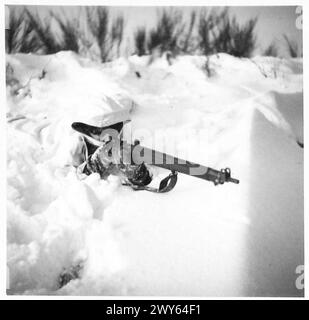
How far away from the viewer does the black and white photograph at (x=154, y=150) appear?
1126 mm

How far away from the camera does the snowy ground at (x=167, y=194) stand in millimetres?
1122

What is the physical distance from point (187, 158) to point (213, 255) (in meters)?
0.40

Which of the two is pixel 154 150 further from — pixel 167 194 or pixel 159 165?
pixel 167 194

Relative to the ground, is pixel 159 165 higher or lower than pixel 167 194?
higher

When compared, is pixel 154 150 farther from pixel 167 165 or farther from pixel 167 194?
pixel 167 194

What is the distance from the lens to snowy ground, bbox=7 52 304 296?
1122mm

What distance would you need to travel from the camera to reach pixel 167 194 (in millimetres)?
1228

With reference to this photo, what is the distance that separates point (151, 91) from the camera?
1372 millimetres

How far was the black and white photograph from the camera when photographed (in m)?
1.13

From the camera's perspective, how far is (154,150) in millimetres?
1246

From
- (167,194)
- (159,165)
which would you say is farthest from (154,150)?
(167,194)

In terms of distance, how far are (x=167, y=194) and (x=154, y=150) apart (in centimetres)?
19
